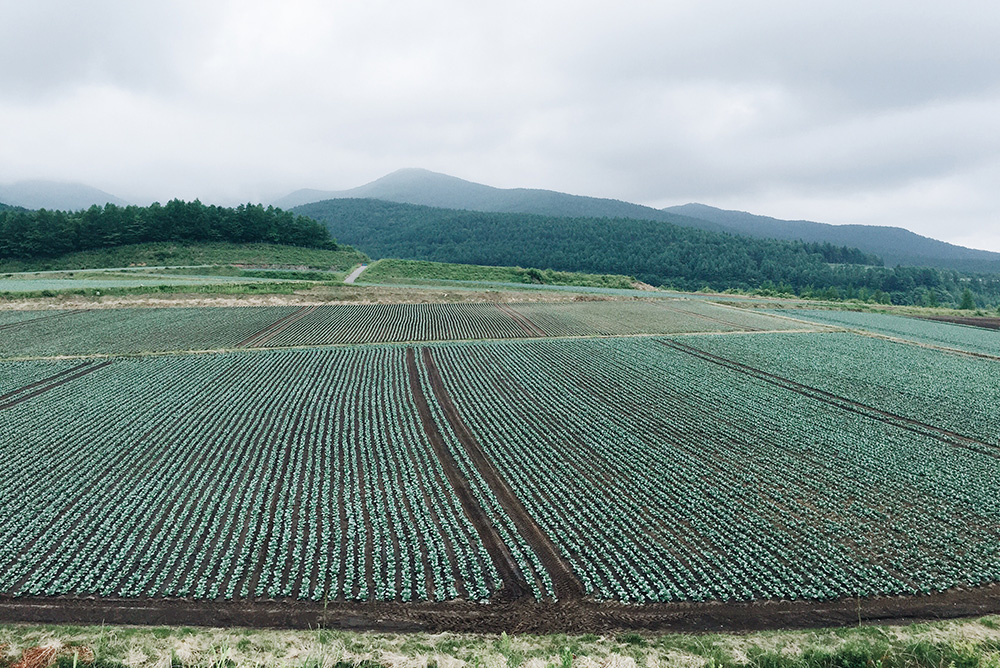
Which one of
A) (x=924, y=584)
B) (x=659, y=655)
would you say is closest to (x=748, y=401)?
(x=924, y=584)

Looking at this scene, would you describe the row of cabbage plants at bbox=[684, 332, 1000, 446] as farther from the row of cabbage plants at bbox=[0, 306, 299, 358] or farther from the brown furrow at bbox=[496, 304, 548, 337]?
the row of cabbage plants at bbox=[0, 306, 299, 358]

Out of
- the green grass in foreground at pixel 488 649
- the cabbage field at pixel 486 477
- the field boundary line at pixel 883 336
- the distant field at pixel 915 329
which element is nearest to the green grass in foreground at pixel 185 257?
the cabbage field at pixel 486 477

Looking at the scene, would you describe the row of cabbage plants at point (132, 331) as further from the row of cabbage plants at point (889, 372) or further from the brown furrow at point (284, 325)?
the row of cabbage plants at point (889, 372)

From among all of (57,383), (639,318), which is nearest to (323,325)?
(57,383)

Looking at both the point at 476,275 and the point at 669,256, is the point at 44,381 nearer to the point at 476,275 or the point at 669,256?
the point at 476,275

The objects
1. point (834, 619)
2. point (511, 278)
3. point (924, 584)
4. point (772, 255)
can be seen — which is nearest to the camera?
point (834, 619)

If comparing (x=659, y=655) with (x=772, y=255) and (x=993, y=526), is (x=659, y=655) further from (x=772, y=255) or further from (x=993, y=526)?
(x=772, y=255)

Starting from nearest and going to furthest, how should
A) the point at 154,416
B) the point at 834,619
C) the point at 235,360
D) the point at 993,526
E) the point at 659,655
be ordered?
1. the point at 659,655
2. the point at 834,619
3. the point at 993,526
4. the point at 154,416
5. the point at 235,360
